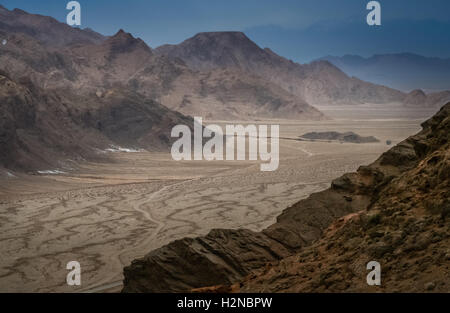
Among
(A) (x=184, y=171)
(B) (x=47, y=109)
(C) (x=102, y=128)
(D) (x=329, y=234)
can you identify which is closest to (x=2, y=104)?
(B) (x=47, y=109)

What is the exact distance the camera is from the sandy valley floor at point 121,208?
1412 cm

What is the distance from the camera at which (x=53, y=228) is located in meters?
18.0

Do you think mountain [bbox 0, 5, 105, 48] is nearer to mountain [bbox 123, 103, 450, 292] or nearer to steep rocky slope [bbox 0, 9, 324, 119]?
steep rocky slope [bbox 0, 9, 324, 119]

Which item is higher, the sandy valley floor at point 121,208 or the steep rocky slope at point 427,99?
the steep rocky slope at point 427,99

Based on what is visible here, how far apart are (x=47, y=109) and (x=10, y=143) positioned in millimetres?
9040

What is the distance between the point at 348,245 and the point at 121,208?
15397 mm

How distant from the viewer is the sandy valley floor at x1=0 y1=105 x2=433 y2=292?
46.3 feet

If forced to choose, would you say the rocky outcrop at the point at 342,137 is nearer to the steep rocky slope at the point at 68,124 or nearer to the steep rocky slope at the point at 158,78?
the steep rocky slope at the point at 68,124

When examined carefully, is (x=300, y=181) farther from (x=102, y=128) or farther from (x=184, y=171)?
(x=102, y=128)

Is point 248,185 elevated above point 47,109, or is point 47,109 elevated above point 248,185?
point 47,109

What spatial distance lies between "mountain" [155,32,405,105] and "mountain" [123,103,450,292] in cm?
13637

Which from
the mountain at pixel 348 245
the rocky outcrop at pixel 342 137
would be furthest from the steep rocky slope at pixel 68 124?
the mountain at pixel 348 245

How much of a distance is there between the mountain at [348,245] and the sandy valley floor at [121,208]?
3678 millimetres
